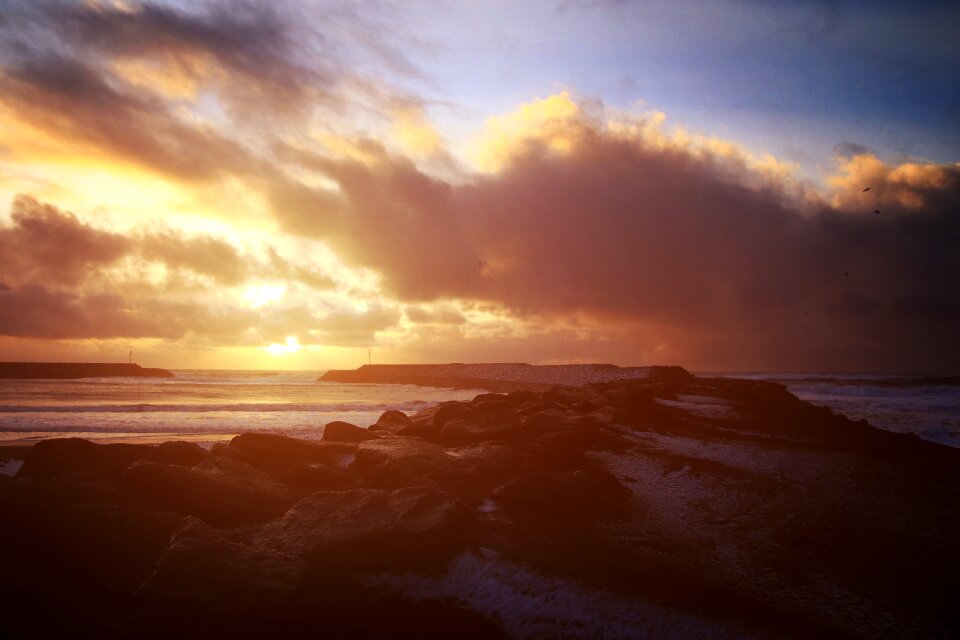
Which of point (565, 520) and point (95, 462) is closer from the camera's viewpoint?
point (565, 520)

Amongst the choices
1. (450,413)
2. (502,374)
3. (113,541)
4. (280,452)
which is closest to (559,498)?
(113,541)

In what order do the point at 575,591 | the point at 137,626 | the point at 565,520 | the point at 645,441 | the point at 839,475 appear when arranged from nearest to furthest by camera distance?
the point at 137,626 < the point at 575,591 < the point at 565,520 < the point at 839,475 < the point at 645,441

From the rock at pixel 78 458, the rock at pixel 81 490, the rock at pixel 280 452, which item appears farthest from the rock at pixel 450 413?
the rock at pixel 81 490

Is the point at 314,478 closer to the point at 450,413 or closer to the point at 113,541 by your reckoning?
the point at 113,541

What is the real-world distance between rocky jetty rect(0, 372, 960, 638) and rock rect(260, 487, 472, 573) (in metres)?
0.02

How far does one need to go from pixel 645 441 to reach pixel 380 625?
31.4ft

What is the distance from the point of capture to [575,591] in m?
5.15

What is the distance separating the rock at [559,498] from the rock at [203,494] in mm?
3118

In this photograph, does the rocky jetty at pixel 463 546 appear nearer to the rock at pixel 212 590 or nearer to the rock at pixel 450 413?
the rock at pixel 212 590

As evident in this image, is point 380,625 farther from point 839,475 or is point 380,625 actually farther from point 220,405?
point 220,405

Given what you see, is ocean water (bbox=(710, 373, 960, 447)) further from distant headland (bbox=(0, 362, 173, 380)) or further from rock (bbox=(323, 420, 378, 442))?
distant headland (bbox=(0, 362, 173, 380))

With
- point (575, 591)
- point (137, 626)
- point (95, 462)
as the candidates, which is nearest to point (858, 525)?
point (575, 591)

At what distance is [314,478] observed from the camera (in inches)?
327

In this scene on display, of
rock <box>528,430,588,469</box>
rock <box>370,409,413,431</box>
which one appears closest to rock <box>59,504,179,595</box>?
rock <box>528,430,588,469</box>
